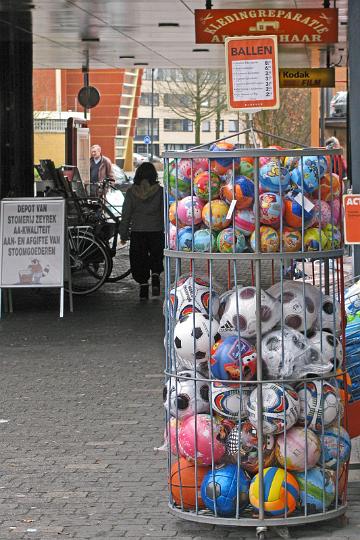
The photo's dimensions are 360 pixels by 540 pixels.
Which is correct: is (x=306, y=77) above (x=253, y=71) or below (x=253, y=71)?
above

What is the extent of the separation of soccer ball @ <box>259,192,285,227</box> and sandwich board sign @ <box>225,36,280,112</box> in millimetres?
829

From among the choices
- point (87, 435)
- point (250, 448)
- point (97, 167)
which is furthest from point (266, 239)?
point (97, 167)

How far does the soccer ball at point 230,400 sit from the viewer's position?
570cm

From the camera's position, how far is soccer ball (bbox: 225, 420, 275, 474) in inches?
223

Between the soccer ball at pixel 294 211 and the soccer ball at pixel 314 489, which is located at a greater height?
the soccer ball at pixel 294 211

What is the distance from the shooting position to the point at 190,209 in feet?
19.1

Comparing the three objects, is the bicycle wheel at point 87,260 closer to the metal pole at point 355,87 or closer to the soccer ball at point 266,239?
the metal pole at point 355,87

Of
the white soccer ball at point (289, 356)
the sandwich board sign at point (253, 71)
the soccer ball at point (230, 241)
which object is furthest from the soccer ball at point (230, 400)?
the sandwich board sign at point (253, 71)

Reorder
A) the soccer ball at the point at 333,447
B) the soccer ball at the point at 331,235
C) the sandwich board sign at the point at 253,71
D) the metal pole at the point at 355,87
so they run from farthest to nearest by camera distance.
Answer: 1. the metal pole at the point at 355,87
2. the sandwich board sign at the point at 253,71
3. the soccer ball at the point at 331,235
4. the soccer ball at the point at 333,447

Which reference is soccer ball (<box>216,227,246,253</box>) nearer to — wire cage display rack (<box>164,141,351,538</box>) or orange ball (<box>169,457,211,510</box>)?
wire cage display rack (<box>164,141,351,538</box>)

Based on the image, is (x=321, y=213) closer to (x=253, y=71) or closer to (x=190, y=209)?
(x=190, y=209)

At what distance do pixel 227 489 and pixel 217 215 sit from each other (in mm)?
1254

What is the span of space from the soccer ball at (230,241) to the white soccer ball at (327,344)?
54cm

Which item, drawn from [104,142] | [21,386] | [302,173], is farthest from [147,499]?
[104,142]
